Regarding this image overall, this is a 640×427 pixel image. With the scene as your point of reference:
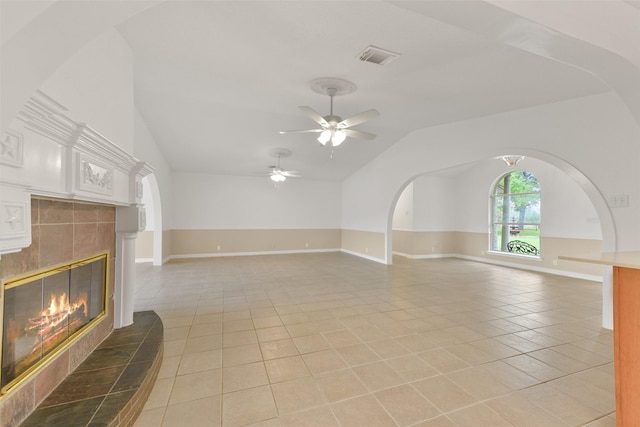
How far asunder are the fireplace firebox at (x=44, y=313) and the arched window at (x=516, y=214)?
8936 millimetres

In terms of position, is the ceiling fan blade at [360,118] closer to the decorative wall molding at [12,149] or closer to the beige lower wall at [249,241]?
the decorative wall molding at [12,149]

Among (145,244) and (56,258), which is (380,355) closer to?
(56,258)

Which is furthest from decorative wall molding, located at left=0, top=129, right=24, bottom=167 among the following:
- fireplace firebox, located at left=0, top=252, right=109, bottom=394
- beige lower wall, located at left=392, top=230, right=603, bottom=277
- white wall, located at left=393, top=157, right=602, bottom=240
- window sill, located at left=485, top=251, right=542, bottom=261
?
window sill, located at left=485, top=251, right=542, bottom=261

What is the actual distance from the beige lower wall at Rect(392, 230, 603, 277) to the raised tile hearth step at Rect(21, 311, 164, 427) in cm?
784

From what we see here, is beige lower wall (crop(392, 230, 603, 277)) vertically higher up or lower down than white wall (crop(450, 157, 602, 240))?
lower down

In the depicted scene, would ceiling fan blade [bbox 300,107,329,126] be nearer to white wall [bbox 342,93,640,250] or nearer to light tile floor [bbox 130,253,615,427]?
light tile floor [bbox 130,253,615,427]

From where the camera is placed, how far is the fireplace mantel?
113cm

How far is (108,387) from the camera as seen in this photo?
6.03 ft

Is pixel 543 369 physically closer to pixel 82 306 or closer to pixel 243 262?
pixel 82 306

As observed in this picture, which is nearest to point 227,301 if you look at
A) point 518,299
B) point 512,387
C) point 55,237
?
point 55,237

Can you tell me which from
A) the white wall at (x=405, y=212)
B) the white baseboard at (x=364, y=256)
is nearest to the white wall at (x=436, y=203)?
the white wall at (x=405, y=212)

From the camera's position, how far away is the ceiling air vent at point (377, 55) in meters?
2.88

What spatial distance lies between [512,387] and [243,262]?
6.70 meters

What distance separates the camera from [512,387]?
2.18 meters
